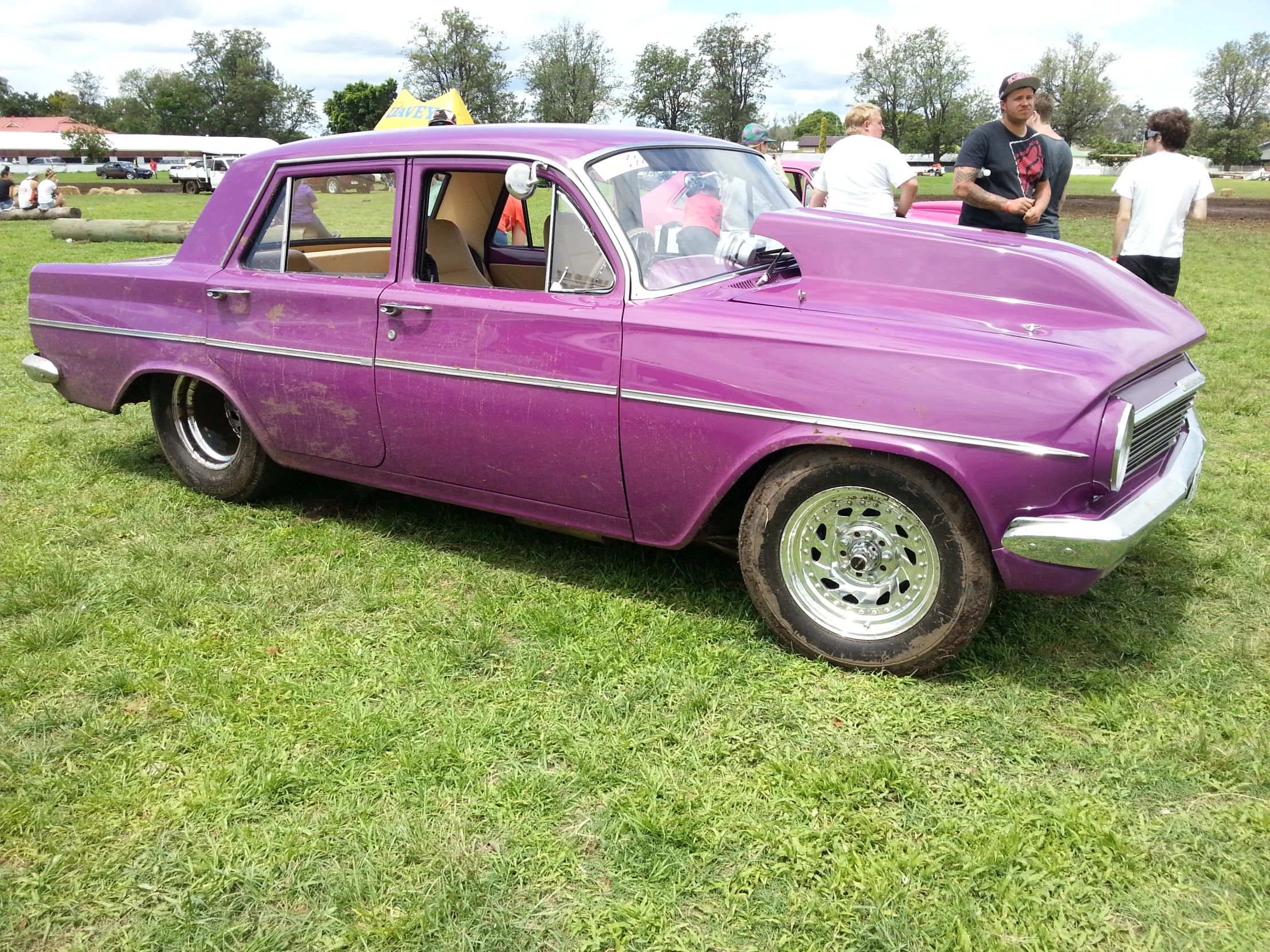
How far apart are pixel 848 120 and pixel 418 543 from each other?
14.2 feet

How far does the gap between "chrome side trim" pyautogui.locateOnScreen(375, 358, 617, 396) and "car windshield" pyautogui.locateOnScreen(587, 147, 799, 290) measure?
1.35 ft

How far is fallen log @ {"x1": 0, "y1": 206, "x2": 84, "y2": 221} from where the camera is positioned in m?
23.0

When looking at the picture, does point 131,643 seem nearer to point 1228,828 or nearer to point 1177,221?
point 1228,828

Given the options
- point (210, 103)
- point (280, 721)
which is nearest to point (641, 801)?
point (280, 721)

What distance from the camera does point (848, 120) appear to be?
6.79 meters

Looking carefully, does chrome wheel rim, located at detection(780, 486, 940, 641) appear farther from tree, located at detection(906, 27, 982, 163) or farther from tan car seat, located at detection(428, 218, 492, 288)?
tree, located at detection(906, 27, 982, 163)

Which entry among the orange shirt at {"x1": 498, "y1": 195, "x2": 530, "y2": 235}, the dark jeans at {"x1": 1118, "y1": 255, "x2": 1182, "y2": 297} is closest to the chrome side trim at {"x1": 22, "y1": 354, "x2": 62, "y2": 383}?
the orange shirt at {"x1": 498, "y1": 195, "x2": 530, "y2": 235}

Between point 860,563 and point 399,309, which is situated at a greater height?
point 399,309

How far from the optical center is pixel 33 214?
23.0 meters

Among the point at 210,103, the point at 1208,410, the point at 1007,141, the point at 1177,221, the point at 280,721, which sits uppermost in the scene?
the point at 210,103

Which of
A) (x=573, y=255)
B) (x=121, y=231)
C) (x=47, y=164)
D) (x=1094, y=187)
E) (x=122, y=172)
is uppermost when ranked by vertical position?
(x=47, y=164)

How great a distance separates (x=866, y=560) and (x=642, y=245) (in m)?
1.39

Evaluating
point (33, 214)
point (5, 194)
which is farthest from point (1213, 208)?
point (5, 194)

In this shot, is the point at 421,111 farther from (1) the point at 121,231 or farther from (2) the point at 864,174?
(2) the point at 864,174
